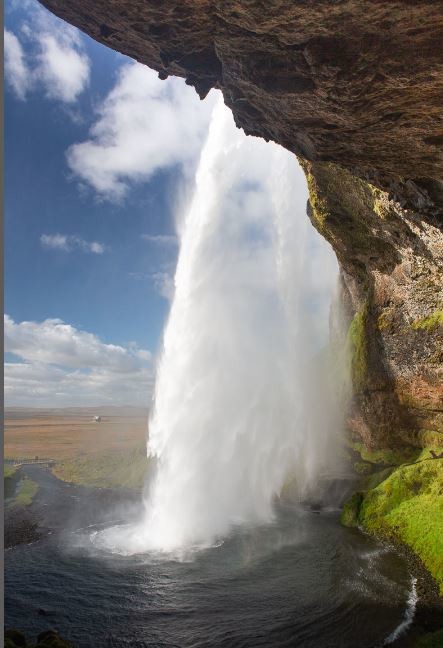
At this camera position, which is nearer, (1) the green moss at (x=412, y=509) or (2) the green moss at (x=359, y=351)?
(1) the green moss at (x=412, y=509)

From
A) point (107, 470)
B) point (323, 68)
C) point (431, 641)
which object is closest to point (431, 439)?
point (431, 641)

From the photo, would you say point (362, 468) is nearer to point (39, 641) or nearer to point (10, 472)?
point (39, 641)

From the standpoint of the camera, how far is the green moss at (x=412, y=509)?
1997cm

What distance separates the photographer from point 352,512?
2597 cm

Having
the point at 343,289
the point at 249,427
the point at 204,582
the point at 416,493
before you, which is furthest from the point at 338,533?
the point at 343,289

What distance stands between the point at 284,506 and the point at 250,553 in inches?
430

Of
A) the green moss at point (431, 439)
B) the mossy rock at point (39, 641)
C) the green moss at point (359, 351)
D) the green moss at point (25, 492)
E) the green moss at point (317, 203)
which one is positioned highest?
the green moss at point (317, 203)

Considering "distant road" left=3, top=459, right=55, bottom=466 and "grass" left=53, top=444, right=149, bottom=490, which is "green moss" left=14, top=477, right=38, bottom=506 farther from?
"distant road" left=3, top=459, right=55, bottom=466

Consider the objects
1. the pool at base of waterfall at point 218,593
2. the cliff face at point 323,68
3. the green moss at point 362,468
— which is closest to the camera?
the cliff face at point 323,68

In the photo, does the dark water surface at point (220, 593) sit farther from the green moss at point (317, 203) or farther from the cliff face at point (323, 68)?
the green moss at point (317, 203)

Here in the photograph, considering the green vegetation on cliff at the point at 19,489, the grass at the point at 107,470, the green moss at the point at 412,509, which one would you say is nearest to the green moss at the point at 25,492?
the green vegetation on cliff at the point at 19,489

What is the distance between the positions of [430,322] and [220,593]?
19.2m

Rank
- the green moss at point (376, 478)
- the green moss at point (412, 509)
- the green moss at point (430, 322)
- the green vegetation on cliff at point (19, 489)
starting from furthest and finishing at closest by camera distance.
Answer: the green vegetation on cliff at point (19, 489)
the green moss at point (376, 478)
the green moss at point (430, 322)
the green moss at point (412, 509)

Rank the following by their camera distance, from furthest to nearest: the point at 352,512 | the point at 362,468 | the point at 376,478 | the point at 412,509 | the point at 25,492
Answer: the point at 25,492, the point at 362,468, the point at 376,478, the point at 352,512, the point at 412,509
